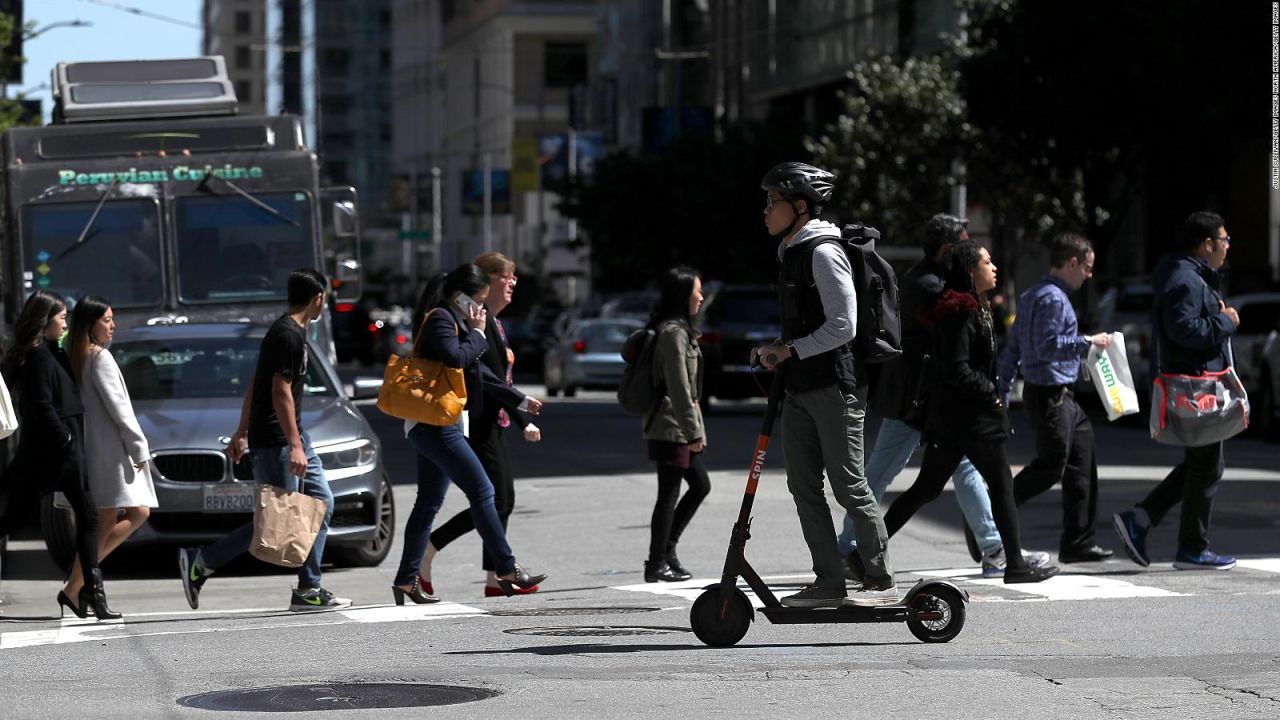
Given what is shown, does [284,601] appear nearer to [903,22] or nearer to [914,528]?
[914,528]

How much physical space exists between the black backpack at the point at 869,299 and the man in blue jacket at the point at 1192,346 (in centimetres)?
327

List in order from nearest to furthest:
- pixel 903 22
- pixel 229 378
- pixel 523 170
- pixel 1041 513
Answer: pixel 229 378
pixel 1041 513
pixel 903 22
pixel 523 170

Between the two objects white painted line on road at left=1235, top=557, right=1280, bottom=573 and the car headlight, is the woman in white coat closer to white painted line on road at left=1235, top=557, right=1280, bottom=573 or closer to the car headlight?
the car headlight

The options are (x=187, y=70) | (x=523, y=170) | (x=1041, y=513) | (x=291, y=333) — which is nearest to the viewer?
(x=291, y=333)

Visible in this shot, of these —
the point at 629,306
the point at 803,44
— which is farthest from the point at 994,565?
the point at 803,44

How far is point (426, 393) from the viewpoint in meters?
11.5

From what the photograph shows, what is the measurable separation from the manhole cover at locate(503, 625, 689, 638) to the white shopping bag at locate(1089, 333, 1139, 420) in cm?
342

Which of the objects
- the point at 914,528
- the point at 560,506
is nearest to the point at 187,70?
the point at 560,506

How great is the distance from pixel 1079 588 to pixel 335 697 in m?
4.55

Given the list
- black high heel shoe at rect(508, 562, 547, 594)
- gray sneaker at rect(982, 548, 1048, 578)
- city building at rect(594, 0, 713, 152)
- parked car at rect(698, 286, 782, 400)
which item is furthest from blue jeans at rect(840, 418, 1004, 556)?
city building at rect(594, 0, 713, 152)

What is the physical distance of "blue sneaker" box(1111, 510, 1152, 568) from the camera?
40.5 feet

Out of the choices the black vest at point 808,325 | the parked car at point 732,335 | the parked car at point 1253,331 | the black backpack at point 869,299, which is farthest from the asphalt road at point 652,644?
the parked car at point 732,335

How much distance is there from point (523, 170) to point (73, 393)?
317 feet

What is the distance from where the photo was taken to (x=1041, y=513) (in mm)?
16078
